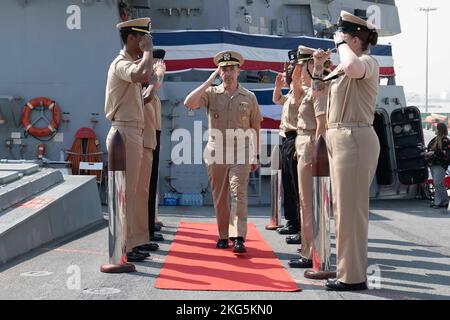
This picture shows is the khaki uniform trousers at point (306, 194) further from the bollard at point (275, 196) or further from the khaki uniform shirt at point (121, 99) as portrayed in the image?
the bollard at point (275, 196)

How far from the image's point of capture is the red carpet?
417cm

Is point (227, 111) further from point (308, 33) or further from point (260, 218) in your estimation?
point (308, 33)

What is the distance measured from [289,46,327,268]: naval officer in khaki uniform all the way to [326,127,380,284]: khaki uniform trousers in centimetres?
73

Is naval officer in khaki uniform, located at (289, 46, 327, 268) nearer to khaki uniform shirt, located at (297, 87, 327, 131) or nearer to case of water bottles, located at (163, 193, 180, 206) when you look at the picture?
khaki uniform shirt, located at (297, 87, 327, 131)

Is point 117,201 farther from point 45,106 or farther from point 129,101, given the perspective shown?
point 45,106

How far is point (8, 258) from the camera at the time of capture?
470 cm

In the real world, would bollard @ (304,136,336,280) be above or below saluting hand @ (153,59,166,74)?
below

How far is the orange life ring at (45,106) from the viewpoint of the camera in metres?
9.97

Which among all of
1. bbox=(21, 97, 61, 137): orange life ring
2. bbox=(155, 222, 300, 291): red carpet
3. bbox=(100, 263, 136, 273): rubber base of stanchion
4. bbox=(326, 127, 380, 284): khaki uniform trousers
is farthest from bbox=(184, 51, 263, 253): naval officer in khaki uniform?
bbox=(21, 97, 61, 137): orange life ring

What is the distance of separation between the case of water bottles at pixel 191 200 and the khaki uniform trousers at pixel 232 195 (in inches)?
173

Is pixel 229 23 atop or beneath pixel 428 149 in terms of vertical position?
atop

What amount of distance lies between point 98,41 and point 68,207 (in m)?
4.55

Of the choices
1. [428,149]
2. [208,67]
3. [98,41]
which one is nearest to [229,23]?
[208,67]
